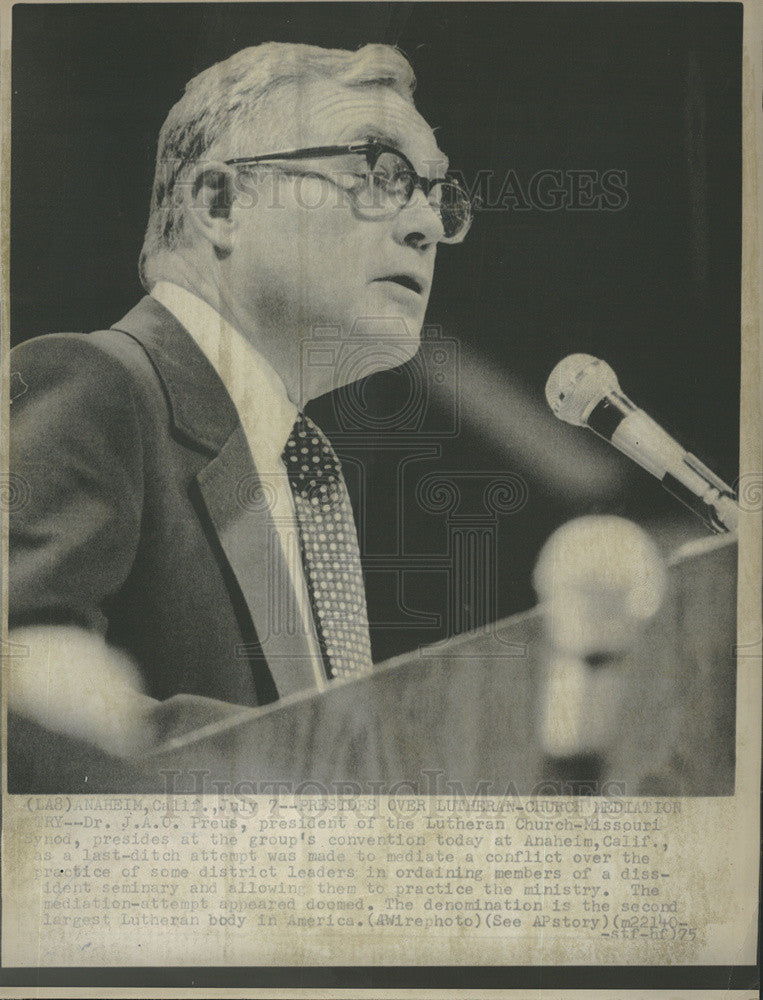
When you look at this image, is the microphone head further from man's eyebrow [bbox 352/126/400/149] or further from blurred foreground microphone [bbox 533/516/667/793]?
man's eyebrow [bbox 352/126/400/149]

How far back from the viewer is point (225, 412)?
2.36 metres

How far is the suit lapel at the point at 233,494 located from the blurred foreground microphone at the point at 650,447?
89 cm

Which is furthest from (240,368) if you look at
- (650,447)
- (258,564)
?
(650,447)

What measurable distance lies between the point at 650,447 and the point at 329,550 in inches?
37.1

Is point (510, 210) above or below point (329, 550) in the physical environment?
above

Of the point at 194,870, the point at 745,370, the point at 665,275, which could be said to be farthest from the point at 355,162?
the point at 194,870

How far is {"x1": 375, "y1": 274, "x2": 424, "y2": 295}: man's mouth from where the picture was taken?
7.86ft

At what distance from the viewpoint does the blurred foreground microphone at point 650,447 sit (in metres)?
2.40

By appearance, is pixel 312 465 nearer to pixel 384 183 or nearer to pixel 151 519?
pixel 151 519

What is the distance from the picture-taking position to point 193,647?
7.62 ft

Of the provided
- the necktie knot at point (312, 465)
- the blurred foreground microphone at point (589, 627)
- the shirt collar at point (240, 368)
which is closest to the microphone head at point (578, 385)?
the blurred foreground microphone at point (589, 627)

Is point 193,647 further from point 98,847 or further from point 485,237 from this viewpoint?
point 485,237

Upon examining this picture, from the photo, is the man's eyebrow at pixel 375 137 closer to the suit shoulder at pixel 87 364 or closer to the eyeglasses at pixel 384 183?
the eyeglasses at pixel 384 183

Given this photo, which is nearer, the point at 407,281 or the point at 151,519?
the point at 151,519
